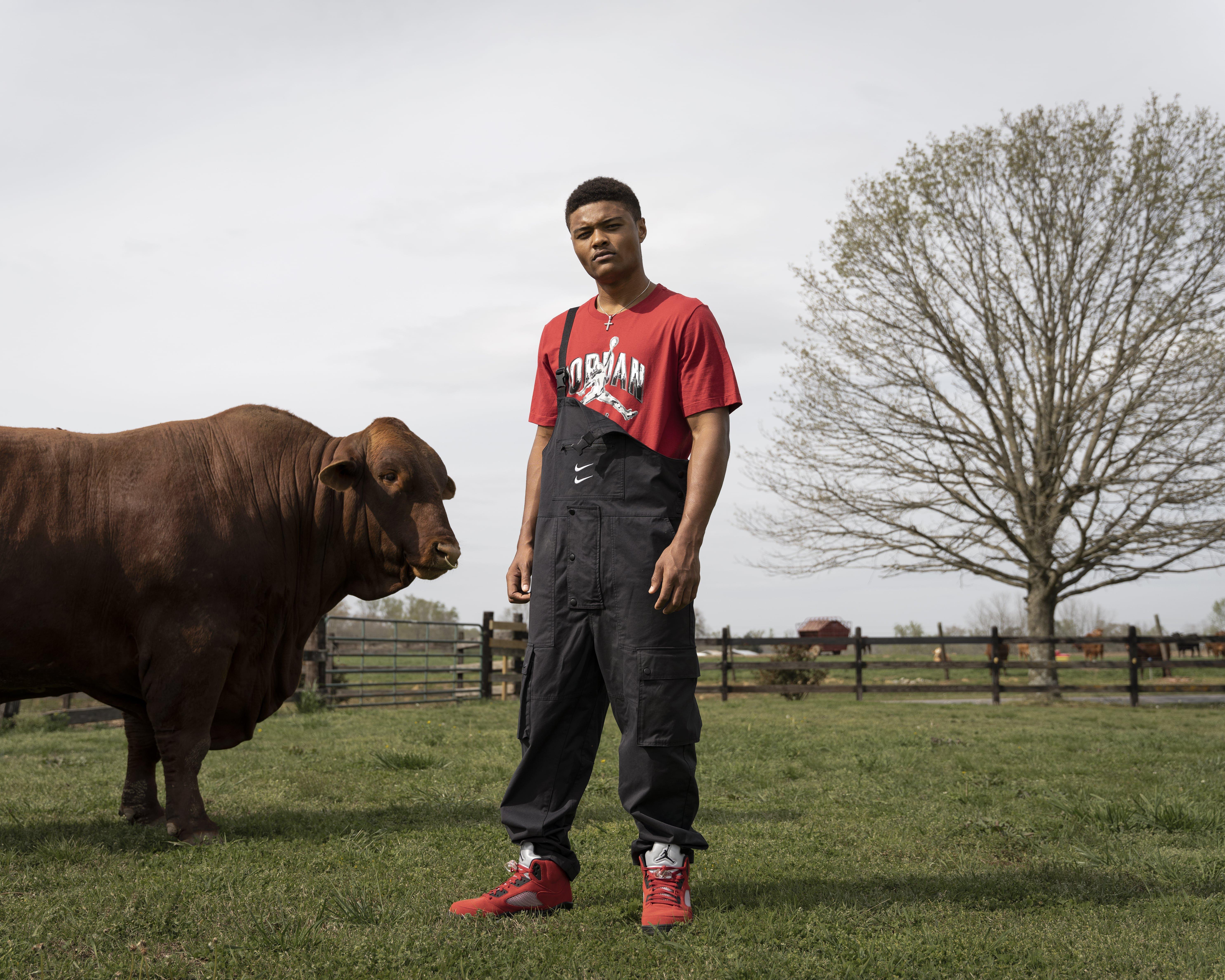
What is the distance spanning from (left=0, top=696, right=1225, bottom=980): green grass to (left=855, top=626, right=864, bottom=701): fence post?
1024 centimetres

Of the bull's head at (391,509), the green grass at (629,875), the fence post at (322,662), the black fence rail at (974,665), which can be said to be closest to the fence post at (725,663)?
the black fence rail at (974,665)

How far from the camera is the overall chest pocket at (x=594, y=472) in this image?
3031mm

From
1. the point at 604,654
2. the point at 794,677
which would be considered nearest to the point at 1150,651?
the point at 794,677

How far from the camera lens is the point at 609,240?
3.20 meters

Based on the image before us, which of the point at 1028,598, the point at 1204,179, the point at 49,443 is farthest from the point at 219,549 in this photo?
the point at 1204,179

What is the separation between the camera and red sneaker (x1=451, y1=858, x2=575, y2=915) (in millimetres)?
2906

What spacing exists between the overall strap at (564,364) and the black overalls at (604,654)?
0.39 feet

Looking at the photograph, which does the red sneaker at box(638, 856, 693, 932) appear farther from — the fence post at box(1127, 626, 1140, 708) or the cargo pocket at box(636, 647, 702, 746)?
the fence post at box(1127, 626, 1140, 708)

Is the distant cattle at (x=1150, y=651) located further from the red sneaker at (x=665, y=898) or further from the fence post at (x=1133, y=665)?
the red sneaker at (x=665, y=898)

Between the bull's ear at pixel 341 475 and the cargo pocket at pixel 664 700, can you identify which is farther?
the bull's ear at pixel 341 475

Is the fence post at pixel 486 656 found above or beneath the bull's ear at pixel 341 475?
beneath

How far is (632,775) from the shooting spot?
9.45 ft

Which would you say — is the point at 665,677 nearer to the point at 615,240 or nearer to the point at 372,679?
the point at 615,240

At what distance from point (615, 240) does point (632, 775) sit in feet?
5.58
